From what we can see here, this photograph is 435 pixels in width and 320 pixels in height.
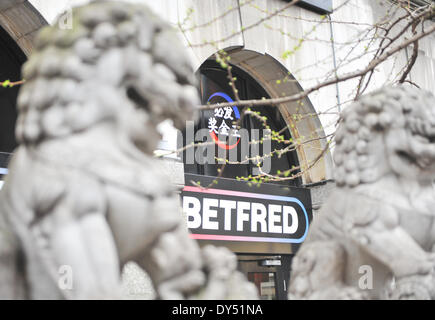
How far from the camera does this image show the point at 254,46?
6574 mm

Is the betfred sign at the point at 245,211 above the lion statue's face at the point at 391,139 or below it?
above

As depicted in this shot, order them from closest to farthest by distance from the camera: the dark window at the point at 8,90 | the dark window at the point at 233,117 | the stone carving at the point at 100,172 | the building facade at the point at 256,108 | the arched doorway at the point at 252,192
A: the stone carving at the point at 100,172 → the dark window at the point at 8,90 → the building facade at the point at 256,108 → the arched doorway at the point at 252,192 → the dark window at the point at 233,117

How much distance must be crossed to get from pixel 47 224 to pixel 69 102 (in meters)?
0.32

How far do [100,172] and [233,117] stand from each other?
574 centimetres

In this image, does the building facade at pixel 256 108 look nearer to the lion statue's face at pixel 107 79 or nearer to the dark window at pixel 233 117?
the dark window at pixel 233 117

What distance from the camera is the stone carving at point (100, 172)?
1.28 m

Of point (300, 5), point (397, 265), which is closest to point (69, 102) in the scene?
point (397, 265)

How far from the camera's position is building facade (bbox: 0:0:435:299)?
525cm

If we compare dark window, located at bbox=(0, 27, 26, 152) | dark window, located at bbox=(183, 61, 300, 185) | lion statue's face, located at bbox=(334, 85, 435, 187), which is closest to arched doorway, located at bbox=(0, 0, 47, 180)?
dark window, located at bbox=(0, 27, 26, 152)

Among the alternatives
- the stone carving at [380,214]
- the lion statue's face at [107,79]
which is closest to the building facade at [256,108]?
the stone carving at [380,214]

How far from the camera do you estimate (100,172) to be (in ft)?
4.36

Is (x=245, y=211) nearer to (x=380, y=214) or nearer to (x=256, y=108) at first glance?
(x=256, y=108)

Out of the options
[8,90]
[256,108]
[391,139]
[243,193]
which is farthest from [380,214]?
[256,108]

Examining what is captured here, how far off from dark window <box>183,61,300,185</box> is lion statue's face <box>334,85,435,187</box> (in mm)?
4216
